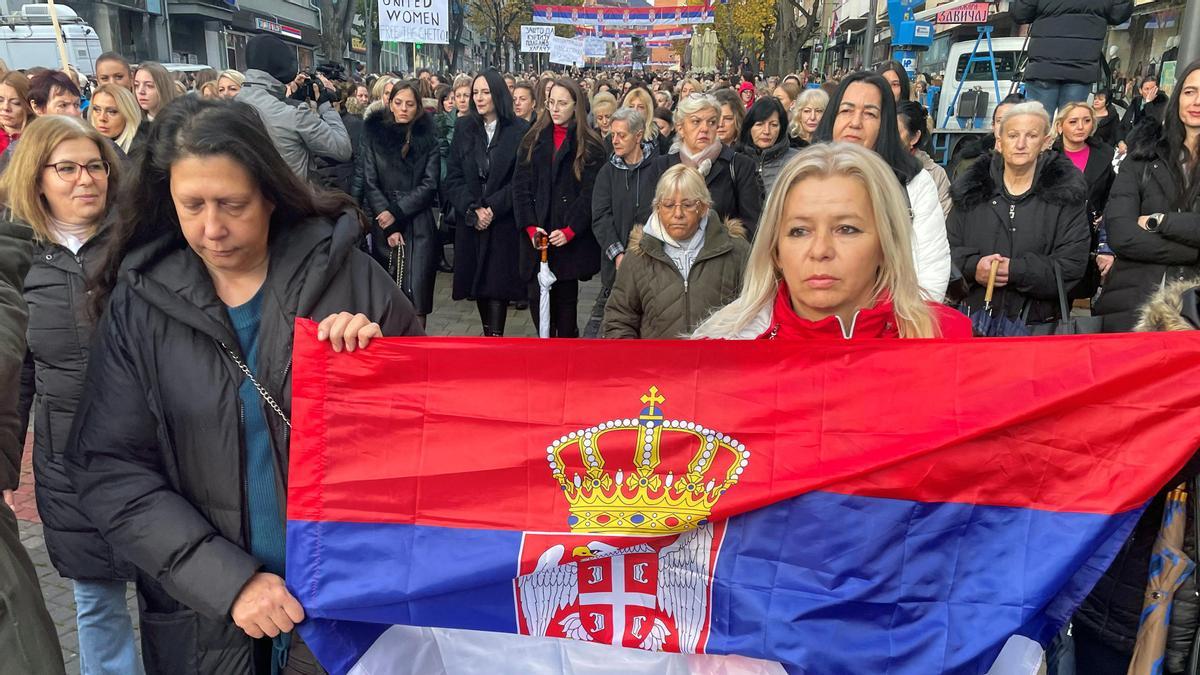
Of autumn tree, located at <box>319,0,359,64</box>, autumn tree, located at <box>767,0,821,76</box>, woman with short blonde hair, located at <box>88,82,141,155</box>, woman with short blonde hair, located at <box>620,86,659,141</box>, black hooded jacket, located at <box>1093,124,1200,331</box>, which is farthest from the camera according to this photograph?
autumn tree, located at <box>319,0,359,64</box>

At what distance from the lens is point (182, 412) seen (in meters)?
2.08

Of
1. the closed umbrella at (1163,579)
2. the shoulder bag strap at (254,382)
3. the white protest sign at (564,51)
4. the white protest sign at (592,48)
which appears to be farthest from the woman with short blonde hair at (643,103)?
the white protest sign at (592,48)

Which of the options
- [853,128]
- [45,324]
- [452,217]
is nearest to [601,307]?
[452,217]

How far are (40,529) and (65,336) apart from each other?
7.01 ft

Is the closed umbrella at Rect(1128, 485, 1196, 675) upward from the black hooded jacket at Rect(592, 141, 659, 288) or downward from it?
downward

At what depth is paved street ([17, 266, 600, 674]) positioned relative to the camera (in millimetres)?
3660

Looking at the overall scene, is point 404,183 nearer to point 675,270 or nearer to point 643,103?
point 643,103

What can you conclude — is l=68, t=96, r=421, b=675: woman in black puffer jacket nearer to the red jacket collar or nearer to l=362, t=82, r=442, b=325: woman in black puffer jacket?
the red jacket collar

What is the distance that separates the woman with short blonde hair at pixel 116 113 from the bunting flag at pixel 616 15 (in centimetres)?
3717

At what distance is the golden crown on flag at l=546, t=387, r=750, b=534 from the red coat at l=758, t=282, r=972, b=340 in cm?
39

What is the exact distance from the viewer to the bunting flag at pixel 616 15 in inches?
1639

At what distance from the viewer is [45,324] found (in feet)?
9.63

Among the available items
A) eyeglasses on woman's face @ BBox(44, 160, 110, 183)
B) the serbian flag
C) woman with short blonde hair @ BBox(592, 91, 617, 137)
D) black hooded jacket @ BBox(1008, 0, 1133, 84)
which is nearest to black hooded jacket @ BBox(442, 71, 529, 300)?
woman with short blonde hair @ BBox(592, 91, 617, 137)

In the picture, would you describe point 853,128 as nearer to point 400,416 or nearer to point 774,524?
point 774,524
